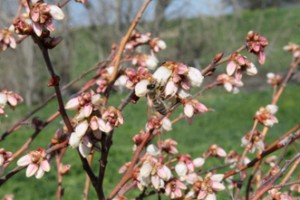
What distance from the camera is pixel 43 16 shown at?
1089 mm

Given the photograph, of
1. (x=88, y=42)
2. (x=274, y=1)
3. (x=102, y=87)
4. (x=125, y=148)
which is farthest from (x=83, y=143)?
(x=274, y=1)

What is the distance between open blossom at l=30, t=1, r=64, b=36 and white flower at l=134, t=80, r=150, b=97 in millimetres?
204

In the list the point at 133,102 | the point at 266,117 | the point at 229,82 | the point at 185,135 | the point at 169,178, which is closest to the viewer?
the point at 133,102

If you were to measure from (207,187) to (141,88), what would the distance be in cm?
46

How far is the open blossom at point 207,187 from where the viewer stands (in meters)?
1.46

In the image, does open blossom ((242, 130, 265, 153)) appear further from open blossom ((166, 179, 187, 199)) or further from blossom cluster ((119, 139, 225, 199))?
open blossom ((166, 179, 187, 199))

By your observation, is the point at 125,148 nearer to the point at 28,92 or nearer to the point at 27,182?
the point at 27,182

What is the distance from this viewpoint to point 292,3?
4266 centimetres

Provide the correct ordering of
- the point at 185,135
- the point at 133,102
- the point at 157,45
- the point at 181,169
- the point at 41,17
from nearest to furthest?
the point at 41,17, the point at 133,102, the point at 181,169, the point at 157,45, the point at 185,135

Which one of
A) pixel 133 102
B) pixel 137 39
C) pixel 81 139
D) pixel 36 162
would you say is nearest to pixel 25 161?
pixel 36 162

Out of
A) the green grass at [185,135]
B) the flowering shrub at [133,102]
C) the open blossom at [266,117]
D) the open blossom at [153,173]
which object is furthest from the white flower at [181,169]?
the green grass at [185,135]

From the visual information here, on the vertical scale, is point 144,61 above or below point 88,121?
below

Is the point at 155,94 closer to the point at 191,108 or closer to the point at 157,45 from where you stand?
the point at 191,108

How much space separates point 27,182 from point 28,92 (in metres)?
13.7
